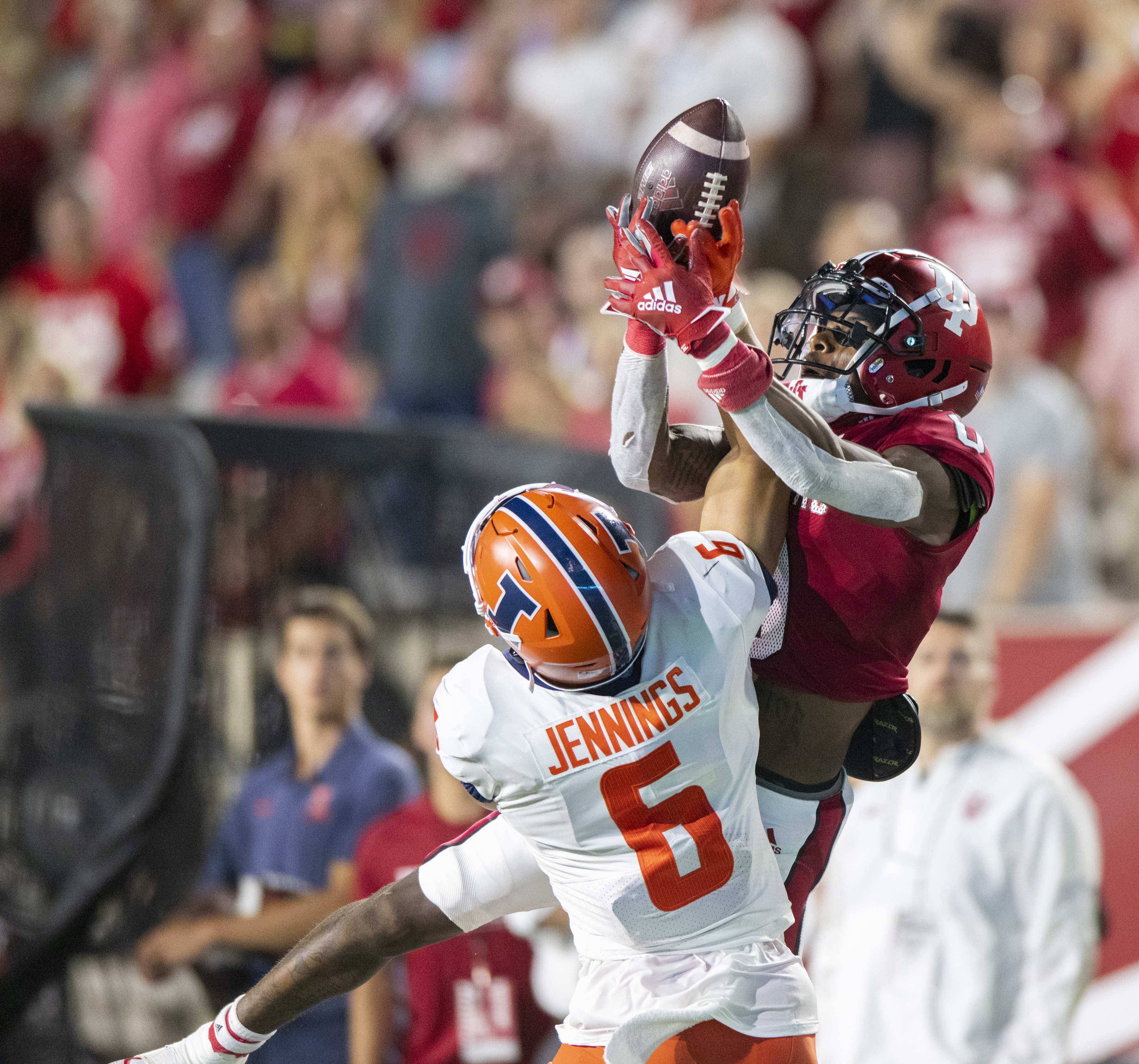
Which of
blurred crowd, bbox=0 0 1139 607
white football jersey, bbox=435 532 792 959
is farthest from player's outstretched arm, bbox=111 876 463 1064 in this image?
blurred crowd, bbox=0 0 1139 607

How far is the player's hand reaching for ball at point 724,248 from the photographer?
322cm

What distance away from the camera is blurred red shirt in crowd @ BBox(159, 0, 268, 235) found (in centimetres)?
979

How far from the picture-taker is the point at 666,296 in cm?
307

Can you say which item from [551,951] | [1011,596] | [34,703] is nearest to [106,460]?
[34,703]

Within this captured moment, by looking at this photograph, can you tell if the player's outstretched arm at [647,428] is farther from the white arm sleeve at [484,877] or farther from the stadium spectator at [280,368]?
the stadium spectator at [280,368]

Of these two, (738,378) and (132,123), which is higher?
(738,378)

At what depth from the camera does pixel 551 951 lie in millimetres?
5320

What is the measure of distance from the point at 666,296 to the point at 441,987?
2.88 meters

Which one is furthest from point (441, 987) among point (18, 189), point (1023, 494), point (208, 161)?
point (18, 189)

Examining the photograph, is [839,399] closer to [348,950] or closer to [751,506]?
[751,506]

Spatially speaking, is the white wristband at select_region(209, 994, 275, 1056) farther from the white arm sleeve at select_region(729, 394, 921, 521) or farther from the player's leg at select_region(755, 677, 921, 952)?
the white arm sleeve at select_region(729, 394, 921, 521)

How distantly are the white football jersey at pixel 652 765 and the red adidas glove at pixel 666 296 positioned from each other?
467mm

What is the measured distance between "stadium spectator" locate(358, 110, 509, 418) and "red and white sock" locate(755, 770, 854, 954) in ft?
15.9

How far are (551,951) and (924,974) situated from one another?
3.67 feet
